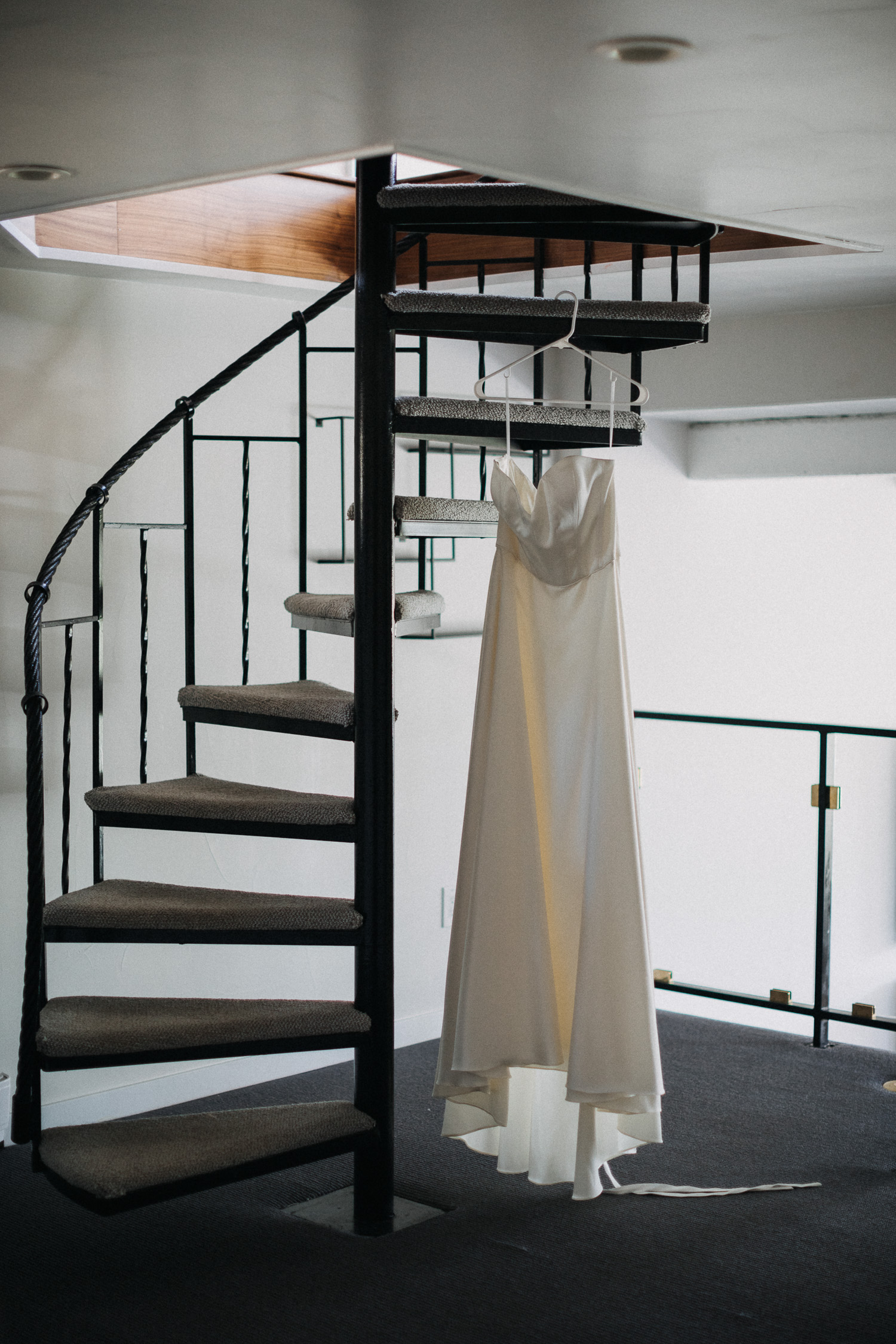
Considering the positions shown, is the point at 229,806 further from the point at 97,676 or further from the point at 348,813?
the point at 97,676

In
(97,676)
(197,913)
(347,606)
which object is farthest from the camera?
(97,676)

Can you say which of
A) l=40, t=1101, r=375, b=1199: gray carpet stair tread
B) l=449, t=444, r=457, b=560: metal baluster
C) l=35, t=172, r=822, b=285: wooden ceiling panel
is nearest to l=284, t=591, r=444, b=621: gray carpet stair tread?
l=35, t=172, r=822, b=285: wooden ceiling panel

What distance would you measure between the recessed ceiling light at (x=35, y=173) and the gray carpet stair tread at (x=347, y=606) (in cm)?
96

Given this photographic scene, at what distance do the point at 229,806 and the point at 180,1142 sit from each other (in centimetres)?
77

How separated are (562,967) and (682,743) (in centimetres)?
293

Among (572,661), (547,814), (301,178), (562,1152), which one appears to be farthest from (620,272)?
(562,1152)

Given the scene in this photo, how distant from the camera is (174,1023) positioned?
308cm

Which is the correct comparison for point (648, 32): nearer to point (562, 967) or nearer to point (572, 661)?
point (572, 661)

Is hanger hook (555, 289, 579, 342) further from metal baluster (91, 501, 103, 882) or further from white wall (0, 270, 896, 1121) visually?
white wall (0, 270, 896, 1121)

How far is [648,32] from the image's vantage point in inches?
75.8

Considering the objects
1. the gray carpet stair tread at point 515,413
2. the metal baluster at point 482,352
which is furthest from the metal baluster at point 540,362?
the metal baluster at point 482,352

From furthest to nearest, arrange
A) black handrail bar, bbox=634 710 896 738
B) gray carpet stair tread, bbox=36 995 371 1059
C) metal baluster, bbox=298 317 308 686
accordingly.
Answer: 1. black handrail bar, bbox=634 710 896 738
2. metal baluster, bbox=298 317 308 686
3. gray carpet stair tread, bbox=36 995 371 1059

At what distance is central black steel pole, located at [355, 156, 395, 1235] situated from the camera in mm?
3102

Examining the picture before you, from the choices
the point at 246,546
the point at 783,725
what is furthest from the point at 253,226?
the point at 783,725
